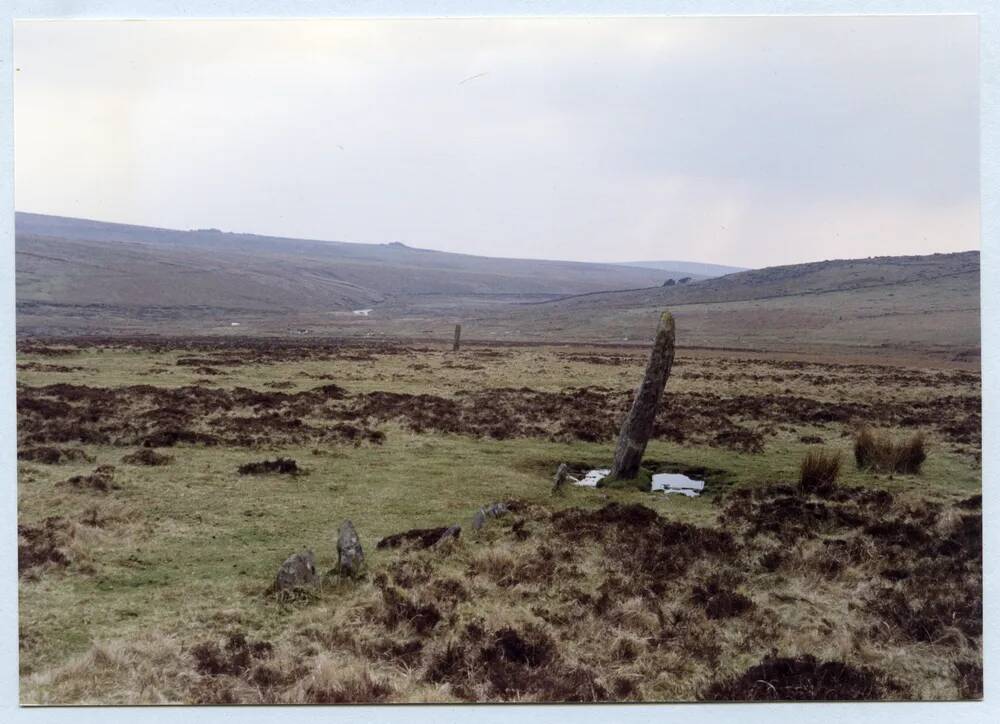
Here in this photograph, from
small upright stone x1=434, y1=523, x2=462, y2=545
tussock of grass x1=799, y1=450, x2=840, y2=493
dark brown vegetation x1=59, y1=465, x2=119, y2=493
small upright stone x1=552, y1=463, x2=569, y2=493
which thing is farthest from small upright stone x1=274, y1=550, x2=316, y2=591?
tussock of grass x1=799, y1=450, x2=840, y2=493

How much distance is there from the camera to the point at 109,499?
13.1 meters

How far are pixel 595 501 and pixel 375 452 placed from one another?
6.14 m

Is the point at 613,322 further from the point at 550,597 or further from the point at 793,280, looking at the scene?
the point at 550,597

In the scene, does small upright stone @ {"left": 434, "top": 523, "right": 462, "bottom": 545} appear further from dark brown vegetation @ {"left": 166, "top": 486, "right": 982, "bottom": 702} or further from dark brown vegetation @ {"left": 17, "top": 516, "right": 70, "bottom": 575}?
dark brown vegetation @ {"left": 17, "top": 516, "right": 70, "bottom": 575}

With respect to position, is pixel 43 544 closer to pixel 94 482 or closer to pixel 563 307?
pixel 94 482

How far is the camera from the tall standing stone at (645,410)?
1495 centimetres

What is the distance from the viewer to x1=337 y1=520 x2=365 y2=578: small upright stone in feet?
33.0

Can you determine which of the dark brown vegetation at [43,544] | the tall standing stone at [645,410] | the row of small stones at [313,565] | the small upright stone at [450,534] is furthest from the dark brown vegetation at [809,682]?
the dark brown vegetation at [43,544]

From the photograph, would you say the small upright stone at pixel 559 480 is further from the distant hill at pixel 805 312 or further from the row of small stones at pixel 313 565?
the distant hill at pixel 805 312

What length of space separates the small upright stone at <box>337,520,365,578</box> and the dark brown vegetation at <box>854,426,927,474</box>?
1098 centimetres

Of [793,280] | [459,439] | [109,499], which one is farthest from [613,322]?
[109,499]

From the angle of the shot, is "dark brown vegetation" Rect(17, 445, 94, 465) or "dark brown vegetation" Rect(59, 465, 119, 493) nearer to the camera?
"dark brown vegetation" Rect(59, 465, 119, 493)

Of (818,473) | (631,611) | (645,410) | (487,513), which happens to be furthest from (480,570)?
(818,473)

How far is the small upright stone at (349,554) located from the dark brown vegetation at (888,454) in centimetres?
1098
